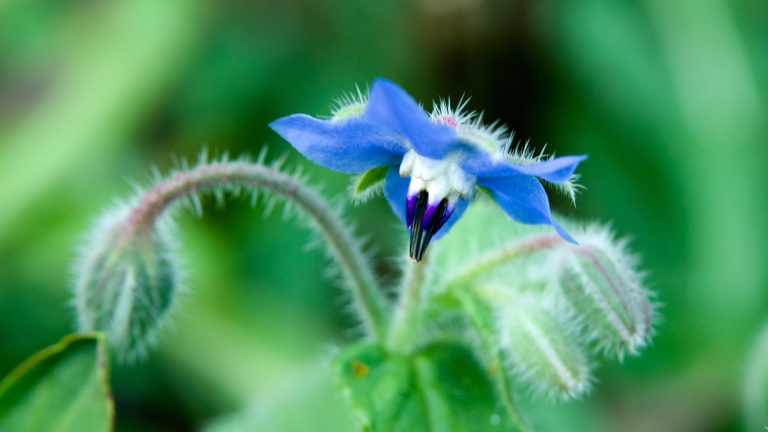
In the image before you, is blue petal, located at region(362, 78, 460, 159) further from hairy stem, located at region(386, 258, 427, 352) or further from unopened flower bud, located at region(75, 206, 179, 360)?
unopened flower bud, located at region(75, 206, 179, 360)

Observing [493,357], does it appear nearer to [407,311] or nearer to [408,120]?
[407,311]

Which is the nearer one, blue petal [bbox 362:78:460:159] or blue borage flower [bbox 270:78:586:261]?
blue petal [bbox 362:78:460:159]

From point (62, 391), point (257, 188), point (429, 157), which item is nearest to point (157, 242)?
point (257, 188)

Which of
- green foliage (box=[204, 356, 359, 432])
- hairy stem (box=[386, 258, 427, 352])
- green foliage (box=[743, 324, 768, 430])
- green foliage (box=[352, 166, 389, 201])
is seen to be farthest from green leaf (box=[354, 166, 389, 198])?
green foliage (box=[743, 324, 768, 430])

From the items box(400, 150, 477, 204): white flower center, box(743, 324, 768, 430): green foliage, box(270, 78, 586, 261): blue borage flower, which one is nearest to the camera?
box(270, 78, 586, 261): blue borage flower

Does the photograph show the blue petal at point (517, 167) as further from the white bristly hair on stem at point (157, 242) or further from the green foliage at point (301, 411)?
the green foliage at point (301, 411)
